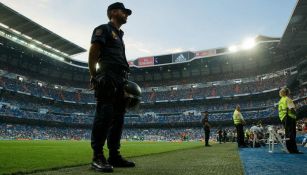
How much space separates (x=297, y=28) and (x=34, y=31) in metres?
41.9

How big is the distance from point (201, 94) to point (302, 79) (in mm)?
25325

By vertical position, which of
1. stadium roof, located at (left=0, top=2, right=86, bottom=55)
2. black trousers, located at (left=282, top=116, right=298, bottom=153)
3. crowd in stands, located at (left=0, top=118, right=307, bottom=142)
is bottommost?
crowd in stands, located at (left=0, top=118, right=307, bottom=142)

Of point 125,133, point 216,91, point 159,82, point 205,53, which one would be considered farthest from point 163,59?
point 125,133

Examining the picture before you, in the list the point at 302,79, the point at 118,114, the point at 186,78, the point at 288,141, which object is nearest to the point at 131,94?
the point at 118,114

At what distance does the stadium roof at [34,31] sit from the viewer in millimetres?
43097

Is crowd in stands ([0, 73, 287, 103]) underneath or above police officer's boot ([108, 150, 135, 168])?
above

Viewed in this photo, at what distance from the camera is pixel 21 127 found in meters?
50.5

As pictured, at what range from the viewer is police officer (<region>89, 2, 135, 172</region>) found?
3.73 m

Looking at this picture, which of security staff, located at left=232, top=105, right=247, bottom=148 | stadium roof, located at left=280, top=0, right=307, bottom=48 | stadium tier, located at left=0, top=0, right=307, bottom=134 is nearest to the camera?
security staff, located at left=232, top=105, right=247, bottom=148

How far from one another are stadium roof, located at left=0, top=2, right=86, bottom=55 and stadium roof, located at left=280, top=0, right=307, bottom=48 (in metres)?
37.6

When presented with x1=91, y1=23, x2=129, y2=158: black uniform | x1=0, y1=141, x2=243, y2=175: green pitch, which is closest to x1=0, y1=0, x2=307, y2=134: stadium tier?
x1=0, y1=141, x2=243, y2=175: green pitch

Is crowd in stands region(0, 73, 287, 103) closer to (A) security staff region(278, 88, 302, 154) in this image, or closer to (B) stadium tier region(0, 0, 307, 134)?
(B) stadium tier region(0, 0, 307, 134)

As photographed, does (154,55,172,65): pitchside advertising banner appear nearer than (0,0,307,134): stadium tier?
No

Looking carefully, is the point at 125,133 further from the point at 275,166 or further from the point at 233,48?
the point at 275,166
